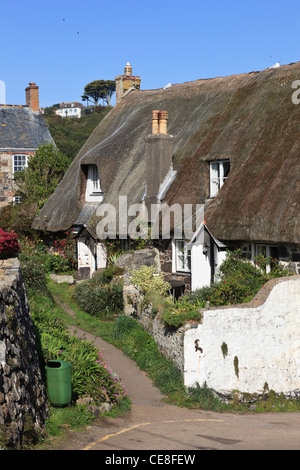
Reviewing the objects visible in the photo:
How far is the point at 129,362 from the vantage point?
645 inches

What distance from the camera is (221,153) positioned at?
20.2 metres

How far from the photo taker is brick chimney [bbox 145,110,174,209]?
2166cm

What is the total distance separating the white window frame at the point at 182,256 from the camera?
66.7ft

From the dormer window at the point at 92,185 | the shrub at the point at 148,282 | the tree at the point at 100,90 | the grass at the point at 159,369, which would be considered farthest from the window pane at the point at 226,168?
the tree at the point at 100,90

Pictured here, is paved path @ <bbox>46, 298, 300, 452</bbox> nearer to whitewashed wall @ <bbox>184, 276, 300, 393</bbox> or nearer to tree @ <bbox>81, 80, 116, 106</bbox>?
whitewashed wall @ <bbox>184, 276, 300, 393</bbox>

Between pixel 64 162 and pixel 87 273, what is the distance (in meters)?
8.59

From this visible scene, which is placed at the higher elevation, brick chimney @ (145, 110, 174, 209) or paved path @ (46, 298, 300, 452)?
brick chimney @ (145, 110, 174, 209)

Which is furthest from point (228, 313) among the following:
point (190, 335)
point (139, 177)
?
point (139, 177)

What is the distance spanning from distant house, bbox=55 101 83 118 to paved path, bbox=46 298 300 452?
9332 cm

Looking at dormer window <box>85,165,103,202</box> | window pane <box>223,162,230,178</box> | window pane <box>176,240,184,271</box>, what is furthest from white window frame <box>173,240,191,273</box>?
dormer window <box>85,165,103,202</box>

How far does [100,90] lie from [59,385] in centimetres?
8626

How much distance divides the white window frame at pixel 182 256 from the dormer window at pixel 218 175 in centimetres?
184

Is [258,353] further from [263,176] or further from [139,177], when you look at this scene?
[139,177]

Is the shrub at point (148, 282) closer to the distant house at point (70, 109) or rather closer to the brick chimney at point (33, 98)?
the brick chimney at point (33, 98)
